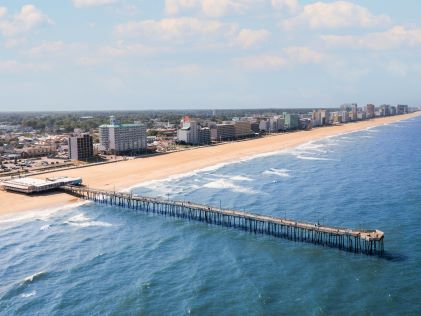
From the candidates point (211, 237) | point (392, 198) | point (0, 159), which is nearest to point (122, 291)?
point (211, 237)

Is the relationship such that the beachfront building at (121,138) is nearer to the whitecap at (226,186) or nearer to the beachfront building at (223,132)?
the whitecap at (226,186)

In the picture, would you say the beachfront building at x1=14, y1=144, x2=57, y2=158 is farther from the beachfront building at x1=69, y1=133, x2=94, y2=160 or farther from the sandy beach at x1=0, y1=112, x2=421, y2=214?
the sandy beach at x1=0, y1=112, x2=421, y2=214

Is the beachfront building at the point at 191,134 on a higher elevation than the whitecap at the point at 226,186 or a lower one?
higher

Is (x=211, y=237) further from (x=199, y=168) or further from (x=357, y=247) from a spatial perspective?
(x=199, y=168)

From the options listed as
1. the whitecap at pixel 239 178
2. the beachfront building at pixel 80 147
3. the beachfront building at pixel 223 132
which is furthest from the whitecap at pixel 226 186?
the beachfront building at pixel 223 132

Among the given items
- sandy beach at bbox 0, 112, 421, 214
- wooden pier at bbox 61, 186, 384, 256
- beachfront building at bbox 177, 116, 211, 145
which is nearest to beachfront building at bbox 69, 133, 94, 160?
sandy beach at bbox 0, 112, 421, 214

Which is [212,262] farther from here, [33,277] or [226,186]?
[226,186]
